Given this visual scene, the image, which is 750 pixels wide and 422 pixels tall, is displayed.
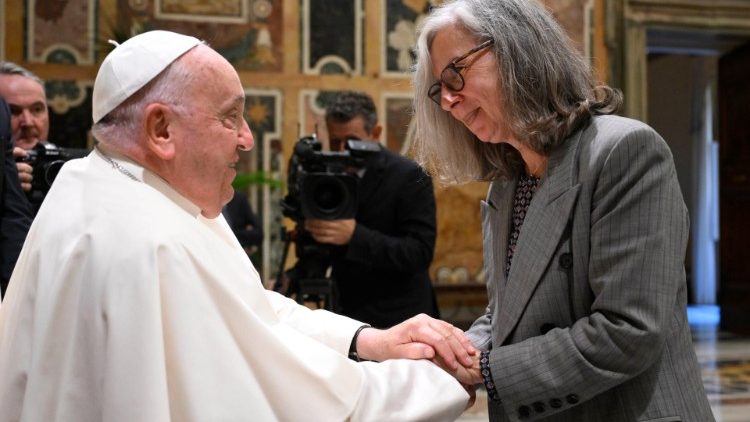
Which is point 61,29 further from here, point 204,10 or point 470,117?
point 470,117

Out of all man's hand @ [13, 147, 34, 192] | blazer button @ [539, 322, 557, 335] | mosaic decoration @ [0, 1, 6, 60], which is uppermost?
mosaic decoration @ [0, 1, 6, 60]

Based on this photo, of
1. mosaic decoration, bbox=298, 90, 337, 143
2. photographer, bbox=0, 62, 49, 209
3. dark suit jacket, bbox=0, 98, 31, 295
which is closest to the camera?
dark suit jacket, bbox=0, 98, 31, 295

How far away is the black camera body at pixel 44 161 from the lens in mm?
3650

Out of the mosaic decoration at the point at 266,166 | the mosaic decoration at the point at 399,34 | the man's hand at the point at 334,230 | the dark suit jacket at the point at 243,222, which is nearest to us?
the man's hand at the point at 334,230

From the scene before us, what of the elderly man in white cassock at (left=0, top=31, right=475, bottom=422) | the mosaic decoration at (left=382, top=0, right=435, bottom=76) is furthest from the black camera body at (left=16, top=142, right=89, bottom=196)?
the mosaic decoration at (left=382, top=0, right=435, bottom=76)

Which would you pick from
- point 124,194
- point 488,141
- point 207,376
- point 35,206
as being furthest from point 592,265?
point 35,206

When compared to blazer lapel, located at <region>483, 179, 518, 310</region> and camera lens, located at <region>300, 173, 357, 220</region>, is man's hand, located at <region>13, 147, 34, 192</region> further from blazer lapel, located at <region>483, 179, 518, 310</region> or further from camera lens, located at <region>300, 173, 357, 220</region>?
blazer lapel, located at <region>483, 179, 518, 310</region>

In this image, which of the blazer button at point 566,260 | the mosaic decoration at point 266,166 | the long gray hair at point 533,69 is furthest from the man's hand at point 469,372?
the mosaic decoration at point 266,166

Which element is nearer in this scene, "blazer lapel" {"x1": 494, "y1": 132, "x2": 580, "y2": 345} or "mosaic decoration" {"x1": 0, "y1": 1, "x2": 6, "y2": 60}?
"blazer lapel" {"x1": 494, "y1": 132, "x2": 580, "y2": 345}

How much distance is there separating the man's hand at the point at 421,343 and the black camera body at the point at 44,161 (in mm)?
1717

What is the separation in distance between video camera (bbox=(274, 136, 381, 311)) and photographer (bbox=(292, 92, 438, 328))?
5cm

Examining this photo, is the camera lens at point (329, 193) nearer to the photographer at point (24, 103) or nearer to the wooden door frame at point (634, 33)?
the photographer at point (24, 103)

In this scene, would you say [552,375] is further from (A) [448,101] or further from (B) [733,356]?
(B) [733,356]

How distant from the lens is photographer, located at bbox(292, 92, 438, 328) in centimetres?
394
